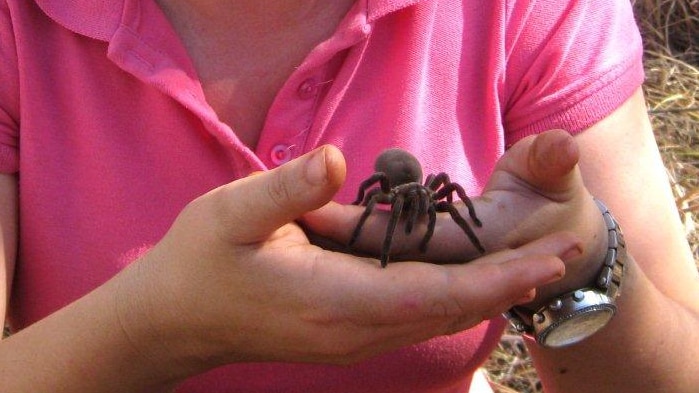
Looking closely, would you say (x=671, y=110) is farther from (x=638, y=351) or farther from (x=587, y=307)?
(x=587, y=307)

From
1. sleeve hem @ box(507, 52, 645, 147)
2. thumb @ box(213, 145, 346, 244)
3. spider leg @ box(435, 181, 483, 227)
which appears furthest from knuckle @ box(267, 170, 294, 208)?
sleeve hem @ box(507, 52, 645, 147)

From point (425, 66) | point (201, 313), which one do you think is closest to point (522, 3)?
point (425, 66)

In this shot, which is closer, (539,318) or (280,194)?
(280,194)

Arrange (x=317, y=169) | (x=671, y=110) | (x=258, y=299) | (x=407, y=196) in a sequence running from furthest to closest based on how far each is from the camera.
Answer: (x=671, y=110), (x=407, y=196), (x=258, y=299), (x=317, y=169)

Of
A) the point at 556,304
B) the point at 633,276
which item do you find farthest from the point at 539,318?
the point at 633,276

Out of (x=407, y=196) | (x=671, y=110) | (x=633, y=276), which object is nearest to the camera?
(x=407, y=196)

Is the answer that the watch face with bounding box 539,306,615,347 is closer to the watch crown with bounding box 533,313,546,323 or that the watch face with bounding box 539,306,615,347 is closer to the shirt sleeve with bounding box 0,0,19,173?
the watch crown with bounding box 533,313,546,323

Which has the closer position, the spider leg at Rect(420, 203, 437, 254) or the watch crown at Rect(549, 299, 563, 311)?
Answer: the spider leg at Rect(420, 203, 437, 254)
